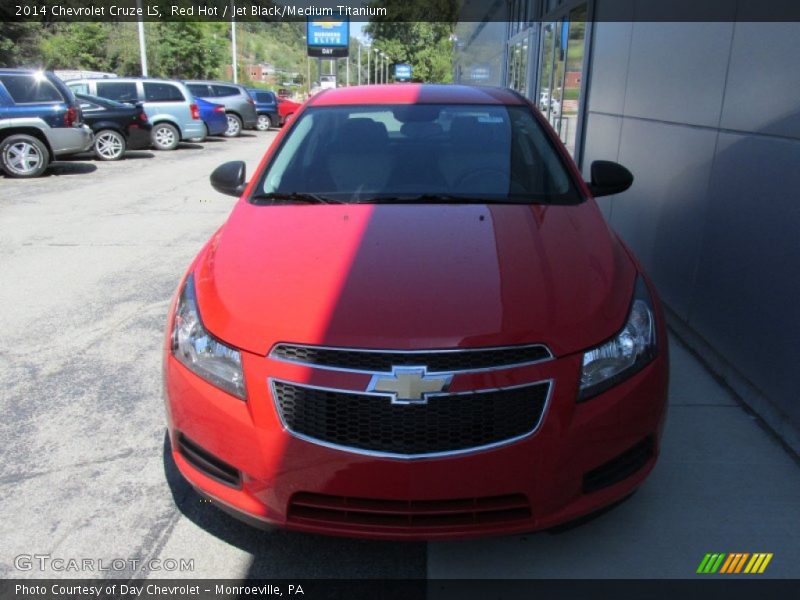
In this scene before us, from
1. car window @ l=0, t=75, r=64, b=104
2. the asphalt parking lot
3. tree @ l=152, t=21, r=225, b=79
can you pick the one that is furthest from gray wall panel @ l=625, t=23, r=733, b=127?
tree @ l=152, t=21, r=225, b=79

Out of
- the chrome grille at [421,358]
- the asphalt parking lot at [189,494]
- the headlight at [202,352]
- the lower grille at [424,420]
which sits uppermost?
the chrome grille at [421,358]

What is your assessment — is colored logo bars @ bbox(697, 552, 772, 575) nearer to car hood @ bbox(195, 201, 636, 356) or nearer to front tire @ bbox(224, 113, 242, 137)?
car hood @ bbox(195, 201, 636, 356)

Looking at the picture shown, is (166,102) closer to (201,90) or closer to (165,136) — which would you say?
(165,136)

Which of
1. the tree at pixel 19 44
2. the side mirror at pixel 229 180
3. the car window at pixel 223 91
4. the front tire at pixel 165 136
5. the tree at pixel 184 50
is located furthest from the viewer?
the tree at pixel 184 50

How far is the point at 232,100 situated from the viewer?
22.7 metres

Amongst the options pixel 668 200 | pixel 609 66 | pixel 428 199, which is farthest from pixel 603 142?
pixel 428 199

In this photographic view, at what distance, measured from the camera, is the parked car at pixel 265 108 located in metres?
26.3

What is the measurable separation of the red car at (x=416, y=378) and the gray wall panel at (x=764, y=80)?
4.71ft

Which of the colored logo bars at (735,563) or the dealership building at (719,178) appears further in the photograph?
the dealership building at (719,178)

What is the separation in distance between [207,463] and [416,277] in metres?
0.99

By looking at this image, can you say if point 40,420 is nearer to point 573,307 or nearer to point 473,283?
point 473,283

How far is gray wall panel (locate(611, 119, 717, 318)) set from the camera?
463cm

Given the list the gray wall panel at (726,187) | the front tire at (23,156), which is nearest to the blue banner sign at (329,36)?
the front tire at (23,156)

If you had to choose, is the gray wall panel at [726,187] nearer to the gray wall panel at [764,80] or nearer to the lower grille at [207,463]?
the gray wall panel at [764,80]
